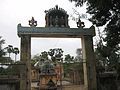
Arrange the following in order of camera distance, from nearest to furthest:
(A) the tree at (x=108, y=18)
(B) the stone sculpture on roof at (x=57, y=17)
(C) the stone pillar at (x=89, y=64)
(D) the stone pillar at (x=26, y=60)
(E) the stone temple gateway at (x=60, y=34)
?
(A) the tree at (x=108, y=18) < (D) the stone pillar at (x=26, y=60) < (E) the stone temple gateway at (x=60, y=34) < (C) the stone pillar at (x=89, y=64) < (B) the stone sculpture on roof at (x=57, y=17)

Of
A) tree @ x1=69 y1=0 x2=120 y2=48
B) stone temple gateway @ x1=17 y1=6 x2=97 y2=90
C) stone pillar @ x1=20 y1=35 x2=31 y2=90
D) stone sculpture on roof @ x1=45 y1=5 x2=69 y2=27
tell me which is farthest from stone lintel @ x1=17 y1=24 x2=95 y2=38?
tree @ x1=69 y1=0 x2=120 y2=48

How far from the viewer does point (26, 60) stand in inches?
453

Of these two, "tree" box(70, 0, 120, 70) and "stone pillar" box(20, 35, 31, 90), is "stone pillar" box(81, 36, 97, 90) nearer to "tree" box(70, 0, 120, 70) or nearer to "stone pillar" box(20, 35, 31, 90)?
"tree" box(70, 0, 120, 70)

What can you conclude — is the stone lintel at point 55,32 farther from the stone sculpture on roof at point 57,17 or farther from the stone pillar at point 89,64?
the stone sculpture on roof at point 57,17

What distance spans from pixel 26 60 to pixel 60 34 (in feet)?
7.61

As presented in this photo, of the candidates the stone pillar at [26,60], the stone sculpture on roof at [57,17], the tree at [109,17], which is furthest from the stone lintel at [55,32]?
the tree at [109,17]

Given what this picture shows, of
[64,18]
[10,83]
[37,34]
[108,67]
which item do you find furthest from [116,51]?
[10,83]

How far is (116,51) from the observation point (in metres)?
12.2

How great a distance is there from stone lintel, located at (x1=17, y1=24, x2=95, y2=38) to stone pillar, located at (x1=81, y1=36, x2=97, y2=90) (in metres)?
0.37

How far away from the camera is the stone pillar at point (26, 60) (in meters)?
11.1

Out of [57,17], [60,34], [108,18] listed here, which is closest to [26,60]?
[60,34]

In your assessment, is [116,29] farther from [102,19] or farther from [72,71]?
[72,71]

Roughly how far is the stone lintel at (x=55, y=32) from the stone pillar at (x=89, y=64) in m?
A: 0.37

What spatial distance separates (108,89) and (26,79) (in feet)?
15.0
